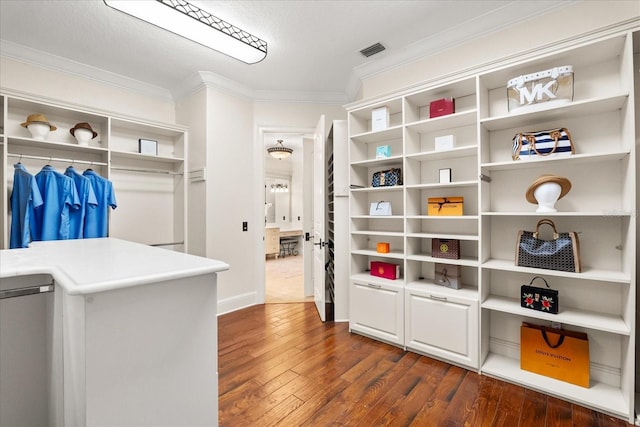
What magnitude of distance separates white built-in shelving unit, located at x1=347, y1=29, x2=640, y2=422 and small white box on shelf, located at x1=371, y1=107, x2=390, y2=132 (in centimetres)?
6

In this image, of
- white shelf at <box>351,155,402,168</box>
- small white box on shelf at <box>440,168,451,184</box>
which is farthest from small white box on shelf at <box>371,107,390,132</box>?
small white box on shelf at <box>440,168,451,184</box>

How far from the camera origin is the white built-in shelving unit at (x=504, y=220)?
73.2 inches

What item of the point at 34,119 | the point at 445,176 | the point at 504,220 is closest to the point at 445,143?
the point at 445,176

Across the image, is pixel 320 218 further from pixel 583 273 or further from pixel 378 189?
pixel 583 273

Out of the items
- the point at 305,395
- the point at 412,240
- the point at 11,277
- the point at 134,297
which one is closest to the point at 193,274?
the point at 134,297

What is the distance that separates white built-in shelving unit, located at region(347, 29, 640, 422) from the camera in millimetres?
1859

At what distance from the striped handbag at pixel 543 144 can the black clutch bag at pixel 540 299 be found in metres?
A: 0.91

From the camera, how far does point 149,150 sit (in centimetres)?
353

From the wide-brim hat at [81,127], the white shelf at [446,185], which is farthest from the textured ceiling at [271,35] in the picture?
the white shelf at [446,185]

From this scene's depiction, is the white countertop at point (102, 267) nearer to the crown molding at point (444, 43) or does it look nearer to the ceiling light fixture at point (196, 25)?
the ceiling light fixture at point (196, 25)

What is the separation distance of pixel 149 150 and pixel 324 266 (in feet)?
8.04

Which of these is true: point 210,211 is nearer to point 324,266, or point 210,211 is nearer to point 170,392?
point 324,266

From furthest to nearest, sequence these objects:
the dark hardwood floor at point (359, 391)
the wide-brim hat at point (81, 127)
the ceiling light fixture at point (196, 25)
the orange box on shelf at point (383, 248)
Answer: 1. the wide-brim hat at point (81, 127)
2. the orange box on shelf at point (383, 248)
3. the ceiling light fixture at point (196, 25)
4. the dark hardwood floor at point (359, 391)

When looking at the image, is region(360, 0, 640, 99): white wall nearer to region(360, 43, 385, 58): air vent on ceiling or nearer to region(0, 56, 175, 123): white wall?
region(360, 43, 385, 58): air vent on ceiling
